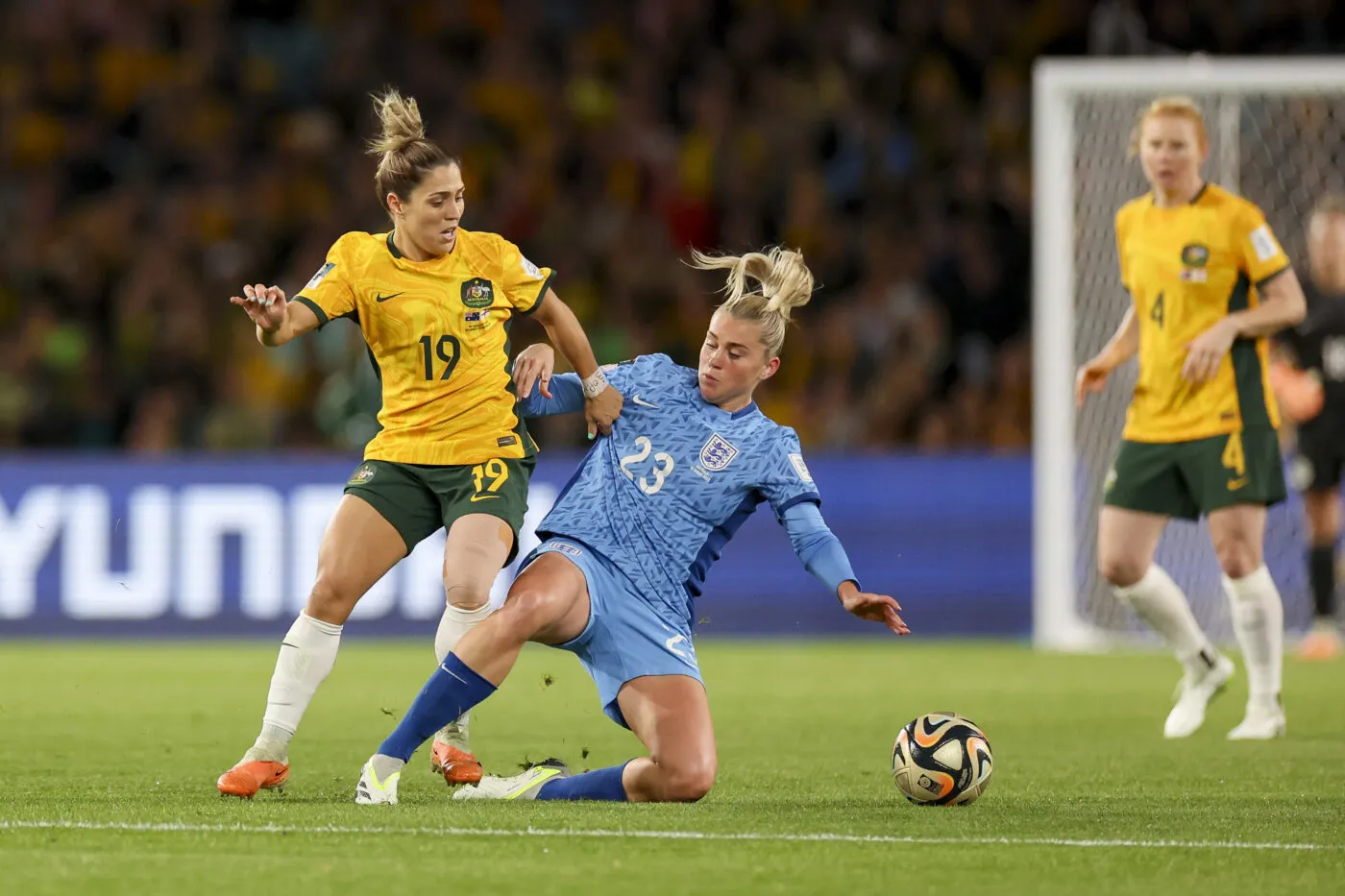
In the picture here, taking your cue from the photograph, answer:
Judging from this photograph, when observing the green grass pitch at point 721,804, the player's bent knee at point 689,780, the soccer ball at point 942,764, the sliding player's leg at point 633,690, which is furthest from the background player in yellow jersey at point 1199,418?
the player's bent knee at point 689,780

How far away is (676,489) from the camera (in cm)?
616

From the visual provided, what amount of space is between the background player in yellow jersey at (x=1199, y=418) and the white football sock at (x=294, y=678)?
135 inches

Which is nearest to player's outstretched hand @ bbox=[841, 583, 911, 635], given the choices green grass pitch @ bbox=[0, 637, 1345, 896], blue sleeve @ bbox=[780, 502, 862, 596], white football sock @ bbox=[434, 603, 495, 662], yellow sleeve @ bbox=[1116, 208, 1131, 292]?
blue sleeve @ bbox=[780, 502, 862, 596]

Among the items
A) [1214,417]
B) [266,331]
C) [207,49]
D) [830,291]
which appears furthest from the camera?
[207,49]

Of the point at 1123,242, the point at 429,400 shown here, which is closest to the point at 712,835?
the point at 429,400

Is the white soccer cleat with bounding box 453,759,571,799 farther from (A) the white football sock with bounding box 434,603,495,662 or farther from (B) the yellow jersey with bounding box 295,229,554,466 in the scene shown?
(B) the yellow jersey with bounding box 295,229,554,466

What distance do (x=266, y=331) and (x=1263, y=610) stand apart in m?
4.30

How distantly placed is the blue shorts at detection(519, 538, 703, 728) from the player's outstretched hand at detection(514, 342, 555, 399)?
54 cm

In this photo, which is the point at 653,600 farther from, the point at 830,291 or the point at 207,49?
the point at 207,49

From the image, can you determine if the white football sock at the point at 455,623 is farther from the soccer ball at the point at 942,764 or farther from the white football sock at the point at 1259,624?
the white football sock at the point at 1259,624

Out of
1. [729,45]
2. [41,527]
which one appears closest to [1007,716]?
[41,527]

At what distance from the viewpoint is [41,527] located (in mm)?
13242

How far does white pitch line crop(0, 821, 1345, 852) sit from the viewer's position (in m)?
5.15

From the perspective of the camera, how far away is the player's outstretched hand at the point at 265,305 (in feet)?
19.1
